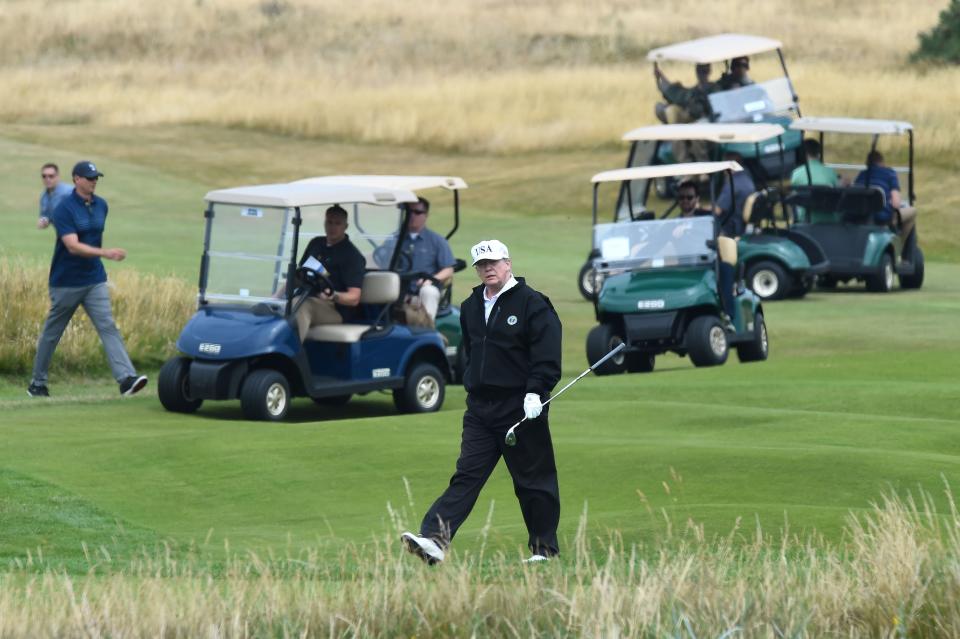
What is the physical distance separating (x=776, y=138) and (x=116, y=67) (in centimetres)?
3359

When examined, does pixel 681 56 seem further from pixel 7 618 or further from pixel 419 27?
pixel 419 27

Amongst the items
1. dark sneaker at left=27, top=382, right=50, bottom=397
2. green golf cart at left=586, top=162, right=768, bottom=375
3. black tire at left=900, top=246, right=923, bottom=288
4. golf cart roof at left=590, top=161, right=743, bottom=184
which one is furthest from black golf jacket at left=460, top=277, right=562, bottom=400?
black tire at left=900, top=246, right=923, bottom=288

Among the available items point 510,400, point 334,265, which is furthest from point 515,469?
point 334,265

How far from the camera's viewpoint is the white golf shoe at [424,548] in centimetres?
794

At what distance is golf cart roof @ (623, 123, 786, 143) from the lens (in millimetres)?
20062

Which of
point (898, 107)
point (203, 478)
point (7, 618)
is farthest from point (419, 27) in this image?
point (7, 618)

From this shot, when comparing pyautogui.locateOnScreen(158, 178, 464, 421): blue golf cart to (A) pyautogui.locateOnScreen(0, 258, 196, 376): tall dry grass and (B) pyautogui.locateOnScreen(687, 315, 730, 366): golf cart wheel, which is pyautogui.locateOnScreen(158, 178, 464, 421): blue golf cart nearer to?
(A) pyautogui.locateOnScreen(0, 258, 196, 376): tall dry grass

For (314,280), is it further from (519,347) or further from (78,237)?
(519,347)

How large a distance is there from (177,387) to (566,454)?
3.67m

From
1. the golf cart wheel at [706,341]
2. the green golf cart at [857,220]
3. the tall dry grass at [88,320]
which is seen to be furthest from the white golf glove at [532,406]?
the green golf cart at [857,220]

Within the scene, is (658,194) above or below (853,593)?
above

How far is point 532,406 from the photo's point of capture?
8.14 metres

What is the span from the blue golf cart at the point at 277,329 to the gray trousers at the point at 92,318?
2.76ft

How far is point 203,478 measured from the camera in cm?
1077
